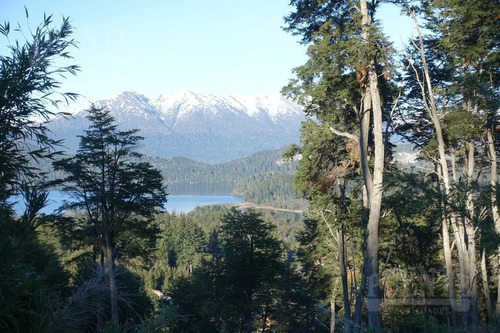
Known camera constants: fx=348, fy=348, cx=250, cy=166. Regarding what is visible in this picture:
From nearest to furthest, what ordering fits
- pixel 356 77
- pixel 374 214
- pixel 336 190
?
pixel 374 214 < pixel 356 77 < pixel 336 190

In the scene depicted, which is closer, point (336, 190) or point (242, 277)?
point (336, 190)

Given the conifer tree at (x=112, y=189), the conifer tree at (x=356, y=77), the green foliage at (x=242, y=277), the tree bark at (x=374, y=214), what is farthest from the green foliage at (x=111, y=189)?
the tree bark at (x=374, y=214)

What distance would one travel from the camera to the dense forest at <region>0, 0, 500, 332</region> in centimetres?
254

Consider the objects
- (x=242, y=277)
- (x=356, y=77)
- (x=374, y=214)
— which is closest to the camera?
(x=374, y=214)

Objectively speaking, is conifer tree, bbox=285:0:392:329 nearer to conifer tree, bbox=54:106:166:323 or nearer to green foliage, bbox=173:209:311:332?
conifer tree, bbox=54:106:166:323

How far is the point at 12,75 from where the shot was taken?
2580mm

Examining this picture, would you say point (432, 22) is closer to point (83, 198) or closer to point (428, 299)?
point (428, 299)

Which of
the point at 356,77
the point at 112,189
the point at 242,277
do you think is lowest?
the point at 242,277

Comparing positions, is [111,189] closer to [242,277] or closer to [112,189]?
[112,189]

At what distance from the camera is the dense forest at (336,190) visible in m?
2.54

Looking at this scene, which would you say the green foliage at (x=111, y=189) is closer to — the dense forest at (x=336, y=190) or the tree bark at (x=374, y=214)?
the dense forest at (x=336, y=190)

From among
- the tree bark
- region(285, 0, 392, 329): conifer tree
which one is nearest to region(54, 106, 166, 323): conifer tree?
region(285, 0, 392, 329): conifer tree

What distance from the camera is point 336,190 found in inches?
465

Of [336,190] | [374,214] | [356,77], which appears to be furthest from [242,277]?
[356,77]
